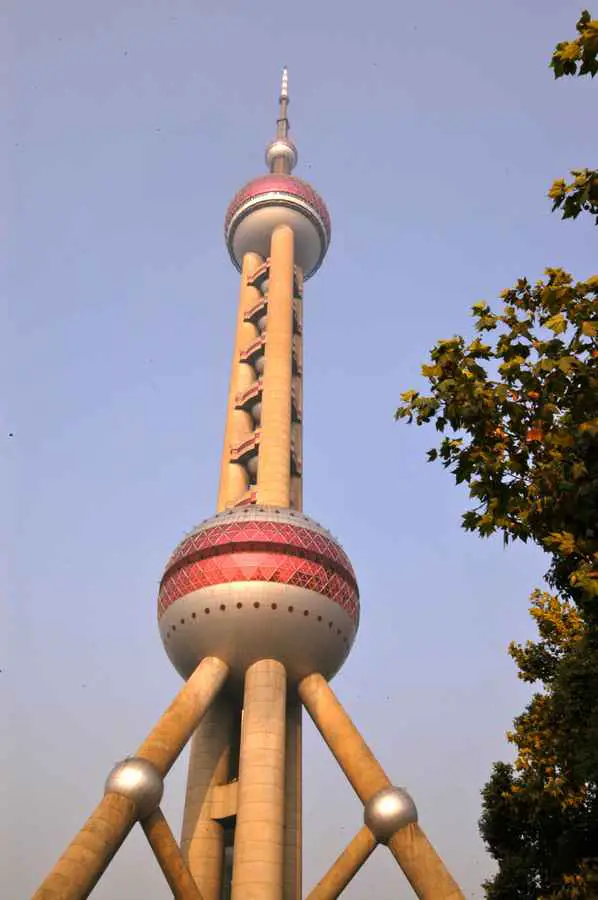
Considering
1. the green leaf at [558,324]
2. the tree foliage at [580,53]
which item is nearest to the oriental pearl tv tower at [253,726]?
the green leaf at [558,324]

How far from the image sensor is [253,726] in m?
42.1

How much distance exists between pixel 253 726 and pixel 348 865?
316 inches

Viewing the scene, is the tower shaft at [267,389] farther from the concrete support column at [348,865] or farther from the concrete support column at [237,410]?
the concrete support column at [348,865]

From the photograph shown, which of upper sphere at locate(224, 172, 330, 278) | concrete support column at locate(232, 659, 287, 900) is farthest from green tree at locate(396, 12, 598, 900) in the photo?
upper sphere at locate(224, 172, 330, 278)

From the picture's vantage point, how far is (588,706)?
22.0m

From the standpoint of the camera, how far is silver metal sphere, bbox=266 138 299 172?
7569 cm

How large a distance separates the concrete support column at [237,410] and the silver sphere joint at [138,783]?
21.6m

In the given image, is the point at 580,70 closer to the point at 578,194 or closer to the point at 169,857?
the point at 578,194

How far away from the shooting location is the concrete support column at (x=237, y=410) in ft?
188

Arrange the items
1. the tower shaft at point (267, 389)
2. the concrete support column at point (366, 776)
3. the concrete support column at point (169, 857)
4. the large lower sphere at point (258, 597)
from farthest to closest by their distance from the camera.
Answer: the tower shaft at point (267, 389), the large lower sphere at point (258, 597), the concrete support column at point (169, 857), the concrete support column at point (366, 776)

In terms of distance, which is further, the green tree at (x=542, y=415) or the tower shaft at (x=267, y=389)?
the tower shaft at (x=267, y=389)

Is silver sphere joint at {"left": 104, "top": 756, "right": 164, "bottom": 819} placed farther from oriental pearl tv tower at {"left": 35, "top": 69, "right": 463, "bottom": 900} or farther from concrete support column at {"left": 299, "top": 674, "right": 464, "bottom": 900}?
concrete support column at {"left": 299, "top": 674, "right": 464, "bottom": 900}

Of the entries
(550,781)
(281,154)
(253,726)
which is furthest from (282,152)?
(550,781)

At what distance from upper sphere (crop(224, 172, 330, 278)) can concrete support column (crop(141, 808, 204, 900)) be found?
153 feet
